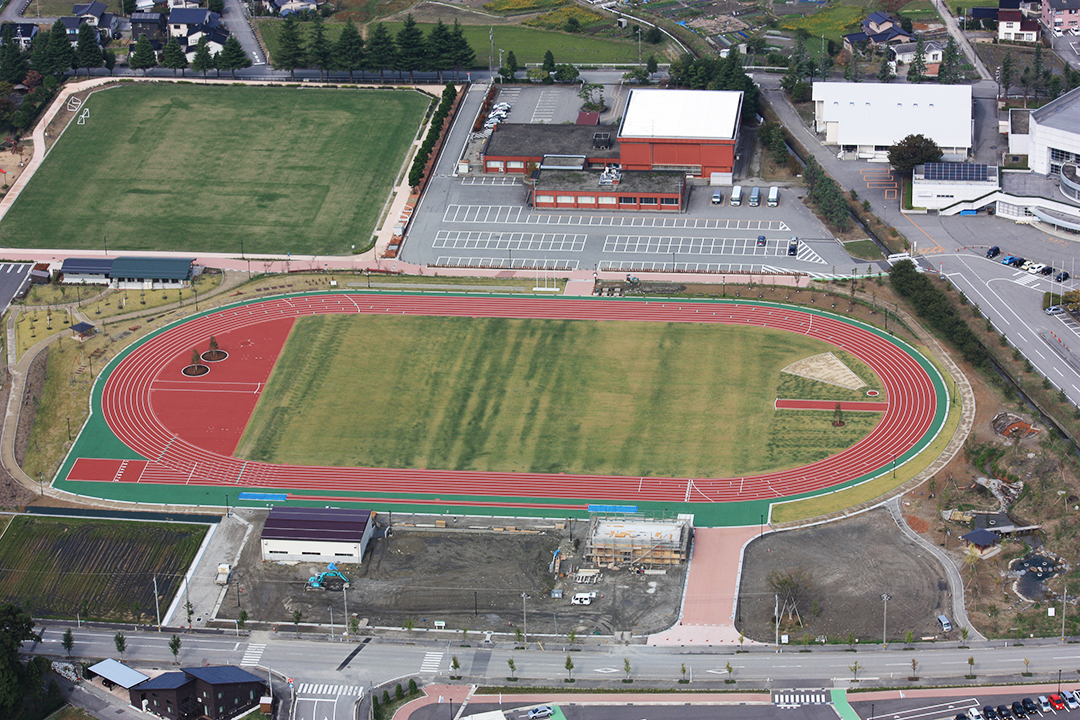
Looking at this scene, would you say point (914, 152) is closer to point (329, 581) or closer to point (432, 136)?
point (432, 136)

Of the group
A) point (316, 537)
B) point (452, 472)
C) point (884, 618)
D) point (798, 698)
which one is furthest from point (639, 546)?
point (316, 537)

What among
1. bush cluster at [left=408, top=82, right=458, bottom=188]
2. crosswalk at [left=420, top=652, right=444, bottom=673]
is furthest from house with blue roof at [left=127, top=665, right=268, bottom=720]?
bush cluster at [left=408, top=82, right=458, bottom=188]

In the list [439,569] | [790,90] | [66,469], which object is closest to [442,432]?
[439,569]

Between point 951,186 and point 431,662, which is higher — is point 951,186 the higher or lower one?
the lower one

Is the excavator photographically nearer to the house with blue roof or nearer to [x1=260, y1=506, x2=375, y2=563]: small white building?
[x1=260, y1=506, x2=375, y2=563]: small white building

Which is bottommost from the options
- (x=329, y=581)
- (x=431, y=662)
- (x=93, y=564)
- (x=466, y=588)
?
(x=93, y=564)

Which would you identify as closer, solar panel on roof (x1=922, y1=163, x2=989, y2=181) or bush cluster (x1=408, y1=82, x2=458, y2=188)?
solar panel on roof (x1=922, y1=163, x2=989, y2=181)
